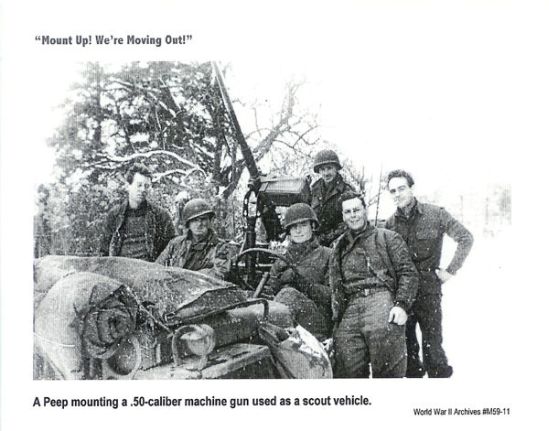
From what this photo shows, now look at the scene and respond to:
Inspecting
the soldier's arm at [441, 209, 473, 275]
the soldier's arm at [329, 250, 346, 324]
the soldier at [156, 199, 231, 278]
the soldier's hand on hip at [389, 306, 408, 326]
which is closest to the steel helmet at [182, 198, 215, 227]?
the soldier at [156, 199, 231, 278]

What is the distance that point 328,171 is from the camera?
109 inches

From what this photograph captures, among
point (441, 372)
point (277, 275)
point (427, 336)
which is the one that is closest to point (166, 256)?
point (277, 275)

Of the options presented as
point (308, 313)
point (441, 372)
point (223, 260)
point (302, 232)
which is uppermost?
point (302, 232)

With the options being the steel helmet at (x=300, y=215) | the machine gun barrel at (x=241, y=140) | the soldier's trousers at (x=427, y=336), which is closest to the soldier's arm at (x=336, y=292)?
the steel helmet at (x=300, y=215)

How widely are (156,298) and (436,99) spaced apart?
1.54 meters

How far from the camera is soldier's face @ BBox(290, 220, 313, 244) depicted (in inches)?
111

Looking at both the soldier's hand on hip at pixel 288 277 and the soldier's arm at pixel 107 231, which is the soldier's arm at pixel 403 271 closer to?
the soldier's hand on hip at pixel 288 277

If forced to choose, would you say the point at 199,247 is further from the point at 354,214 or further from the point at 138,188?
the point at 354,214

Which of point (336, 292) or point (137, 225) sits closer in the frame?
point (336, 292)

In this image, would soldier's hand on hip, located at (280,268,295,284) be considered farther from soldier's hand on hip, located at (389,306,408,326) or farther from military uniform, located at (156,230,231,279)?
soldier's hand on hip, located at (389,306,408,326)

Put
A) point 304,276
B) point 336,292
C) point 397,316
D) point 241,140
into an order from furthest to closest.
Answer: point 241,140, point 304,276, point 336,292, point 397,316

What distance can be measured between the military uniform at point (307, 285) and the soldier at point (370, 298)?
0.06 metres

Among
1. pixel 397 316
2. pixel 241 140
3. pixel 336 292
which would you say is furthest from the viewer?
pixel 241 140

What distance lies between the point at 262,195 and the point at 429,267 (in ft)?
2.84
